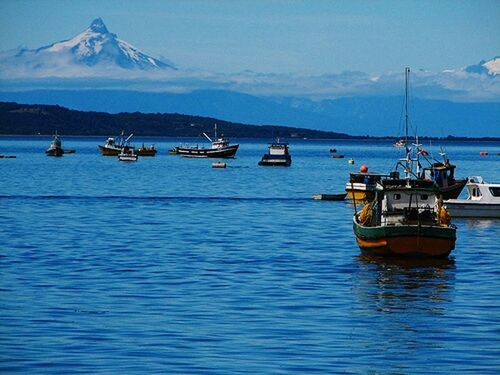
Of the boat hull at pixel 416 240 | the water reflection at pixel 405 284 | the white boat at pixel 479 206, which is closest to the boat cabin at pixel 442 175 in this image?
the white boat at pixel 479 206

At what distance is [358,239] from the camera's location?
54.9 meters

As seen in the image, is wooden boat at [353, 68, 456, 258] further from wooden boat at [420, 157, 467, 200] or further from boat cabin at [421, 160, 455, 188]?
wooden boat at [420, 157, 467, 200]

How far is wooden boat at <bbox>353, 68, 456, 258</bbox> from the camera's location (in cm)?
5197

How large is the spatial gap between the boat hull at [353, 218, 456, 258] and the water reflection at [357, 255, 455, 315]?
43 centimetres

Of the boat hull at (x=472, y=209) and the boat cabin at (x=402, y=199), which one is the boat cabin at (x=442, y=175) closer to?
the boat hull at (x=472, y=209)

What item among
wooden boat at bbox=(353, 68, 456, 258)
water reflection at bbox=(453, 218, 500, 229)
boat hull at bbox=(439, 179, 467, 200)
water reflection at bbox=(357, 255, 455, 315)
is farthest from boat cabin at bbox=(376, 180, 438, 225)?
boat hull at bbox=(439, 179, 467, 200)

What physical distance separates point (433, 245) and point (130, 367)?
83.8ft

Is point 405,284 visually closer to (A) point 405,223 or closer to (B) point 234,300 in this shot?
(A) point 405,223

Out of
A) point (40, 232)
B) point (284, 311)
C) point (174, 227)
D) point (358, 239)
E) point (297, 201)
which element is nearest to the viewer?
point (284, 311)

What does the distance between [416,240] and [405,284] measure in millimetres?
6550

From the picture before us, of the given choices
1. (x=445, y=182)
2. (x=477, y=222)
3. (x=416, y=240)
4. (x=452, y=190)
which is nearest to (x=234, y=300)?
(x=416, y=240)

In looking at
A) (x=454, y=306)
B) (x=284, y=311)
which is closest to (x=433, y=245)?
(x=454, y=306)

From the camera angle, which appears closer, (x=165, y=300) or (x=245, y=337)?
(x=245, y=337)

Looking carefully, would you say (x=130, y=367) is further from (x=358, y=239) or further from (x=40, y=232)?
(x=40, y=232)
